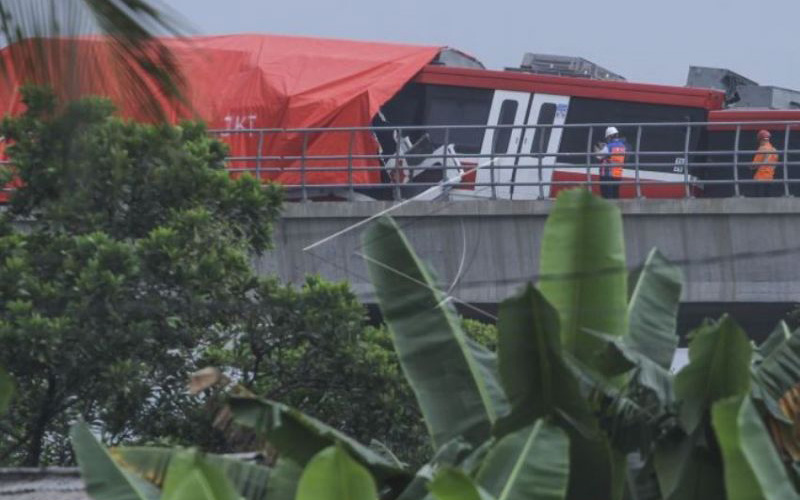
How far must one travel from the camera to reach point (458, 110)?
26016 mm

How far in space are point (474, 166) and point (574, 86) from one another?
3374 millimetres

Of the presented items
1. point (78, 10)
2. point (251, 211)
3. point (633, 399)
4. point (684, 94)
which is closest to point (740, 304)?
point (684, 94)

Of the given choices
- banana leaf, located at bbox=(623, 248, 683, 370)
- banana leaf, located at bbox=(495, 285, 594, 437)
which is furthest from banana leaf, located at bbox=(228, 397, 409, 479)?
banana leaf, located at bbox=(623, 248, 683, 370)

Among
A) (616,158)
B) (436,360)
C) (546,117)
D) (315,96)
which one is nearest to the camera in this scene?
(436,360)

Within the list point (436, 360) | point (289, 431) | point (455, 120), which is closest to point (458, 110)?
point (455, 120)

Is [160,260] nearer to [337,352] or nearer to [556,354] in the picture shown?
[337,352]

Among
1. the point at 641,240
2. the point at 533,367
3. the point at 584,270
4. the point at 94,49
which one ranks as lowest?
the point at 641,240

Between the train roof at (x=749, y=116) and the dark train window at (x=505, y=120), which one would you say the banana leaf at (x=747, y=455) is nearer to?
the train roof at (x=749, y=116)

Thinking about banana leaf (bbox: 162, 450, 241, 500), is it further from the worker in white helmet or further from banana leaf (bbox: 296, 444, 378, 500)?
the worker in white helmet

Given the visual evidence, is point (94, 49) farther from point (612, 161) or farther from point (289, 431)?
point (612, 161)

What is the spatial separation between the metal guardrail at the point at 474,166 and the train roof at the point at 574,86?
20.9 inches

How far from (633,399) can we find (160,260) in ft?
17.4

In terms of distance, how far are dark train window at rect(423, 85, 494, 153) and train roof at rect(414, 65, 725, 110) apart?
153 millimetres

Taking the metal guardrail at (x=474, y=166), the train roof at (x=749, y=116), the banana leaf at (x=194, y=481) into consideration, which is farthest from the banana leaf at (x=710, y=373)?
the train roof at (x=749, y=116)
